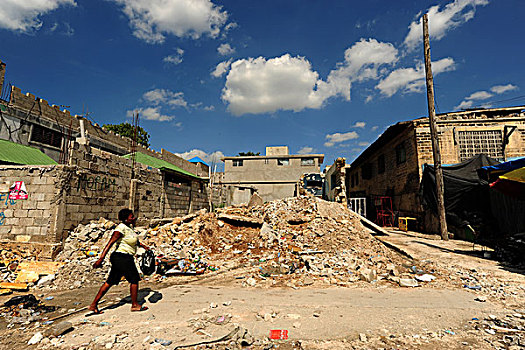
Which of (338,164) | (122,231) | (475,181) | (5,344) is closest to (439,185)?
(475,181)

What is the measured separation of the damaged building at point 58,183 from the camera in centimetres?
690

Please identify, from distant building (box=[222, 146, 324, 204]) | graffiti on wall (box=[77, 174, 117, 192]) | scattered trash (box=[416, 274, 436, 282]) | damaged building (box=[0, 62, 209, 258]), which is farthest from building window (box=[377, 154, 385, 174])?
distant building (box=[222, 146, 324, 204])

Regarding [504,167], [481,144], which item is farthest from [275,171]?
[504,167]

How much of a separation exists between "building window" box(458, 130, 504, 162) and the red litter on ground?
13555 mm

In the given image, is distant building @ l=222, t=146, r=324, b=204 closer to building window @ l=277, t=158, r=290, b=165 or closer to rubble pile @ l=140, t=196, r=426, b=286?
building window @ l=277, t=158, r=290, b=165

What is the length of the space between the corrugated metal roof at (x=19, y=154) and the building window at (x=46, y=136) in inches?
36.1

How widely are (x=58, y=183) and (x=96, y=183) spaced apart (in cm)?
130

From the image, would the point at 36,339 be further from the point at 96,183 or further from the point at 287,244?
the point at 287,244

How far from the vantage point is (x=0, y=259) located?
20.8 ft

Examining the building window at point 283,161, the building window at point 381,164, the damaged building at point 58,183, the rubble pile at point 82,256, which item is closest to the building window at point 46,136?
the damaged building at point 58,183

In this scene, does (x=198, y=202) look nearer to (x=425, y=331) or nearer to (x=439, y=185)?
(x=439, y=185)

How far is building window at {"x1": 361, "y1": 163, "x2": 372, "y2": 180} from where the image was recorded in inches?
784

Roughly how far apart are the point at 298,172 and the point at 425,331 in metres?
31.4

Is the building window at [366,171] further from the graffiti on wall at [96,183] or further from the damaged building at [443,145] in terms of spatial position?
the graffiti on wall at [96,183]
